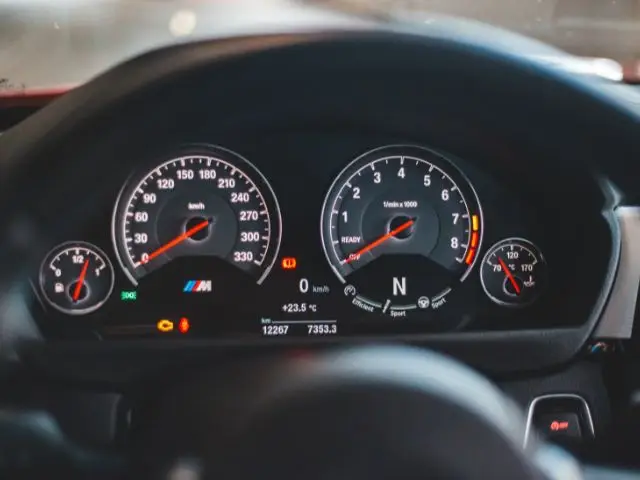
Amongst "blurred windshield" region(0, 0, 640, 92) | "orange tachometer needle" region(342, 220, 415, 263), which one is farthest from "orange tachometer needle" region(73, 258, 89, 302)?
"orange tachometer needle" region(342, 220, 415, 263)

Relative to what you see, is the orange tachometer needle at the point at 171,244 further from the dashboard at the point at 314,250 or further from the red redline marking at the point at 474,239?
the red redline marking at the point at 474,239

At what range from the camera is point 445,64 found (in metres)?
1.31

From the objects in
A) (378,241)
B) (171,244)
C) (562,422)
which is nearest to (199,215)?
(171,244)

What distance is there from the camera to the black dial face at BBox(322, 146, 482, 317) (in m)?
1.94

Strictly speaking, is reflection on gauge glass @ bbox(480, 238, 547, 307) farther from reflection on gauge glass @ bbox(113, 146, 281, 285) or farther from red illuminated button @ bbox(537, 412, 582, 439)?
reflection on gauge glass @ bbox(113, 146, 281, 285)

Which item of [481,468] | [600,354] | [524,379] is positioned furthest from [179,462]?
[600,354]

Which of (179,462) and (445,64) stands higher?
(445,64)

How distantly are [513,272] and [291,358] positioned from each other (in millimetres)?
759

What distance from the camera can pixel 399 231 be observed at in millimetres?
1947

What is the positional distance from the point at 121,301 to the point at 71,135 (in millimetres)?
Answer: 679

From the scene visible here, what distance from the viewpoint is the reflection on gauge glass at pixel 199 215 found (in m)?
1.88

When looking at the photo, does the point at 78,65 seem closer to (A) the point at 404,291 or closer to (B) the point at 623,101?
(A) the point at 404,291

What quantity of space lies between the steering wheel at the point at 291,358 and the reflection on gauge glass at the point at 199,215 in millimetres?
504

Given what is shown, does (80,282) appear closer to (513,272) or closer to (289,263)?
(289,263)
